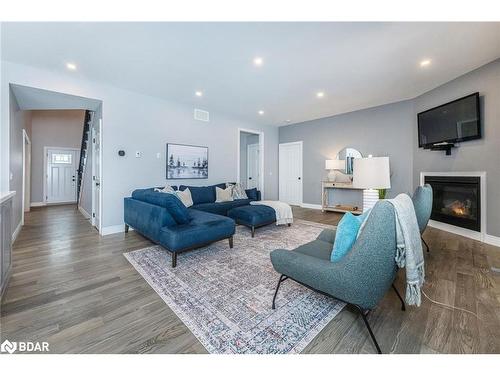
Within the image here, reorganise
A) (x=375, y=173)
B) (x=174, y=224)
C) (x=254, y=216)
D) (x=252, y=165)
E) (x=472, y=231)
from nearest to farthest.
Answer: (x=375, y=173) < (x=174, y=224) < (x=472, y=231) < (x=254, y=216) < (x=252, y=165)

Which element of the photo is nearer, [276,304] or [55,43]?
[276,304]

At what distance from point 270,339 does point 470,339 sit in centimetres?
127

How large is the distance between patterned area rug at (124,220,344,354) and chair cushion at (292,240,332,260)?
39 centimetres

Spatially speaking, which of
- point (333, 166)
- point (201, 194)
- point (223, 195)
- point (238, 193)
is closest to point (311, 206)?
point (333, 166)

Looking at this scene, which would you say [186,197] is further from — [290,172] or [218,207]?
[290,172]

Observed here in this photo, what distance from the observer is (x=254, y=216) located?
11.3ft

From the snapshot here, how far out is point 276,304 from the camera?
169 centimetres

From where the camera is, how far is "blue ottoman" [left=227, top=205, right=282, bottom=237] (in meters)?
3.45

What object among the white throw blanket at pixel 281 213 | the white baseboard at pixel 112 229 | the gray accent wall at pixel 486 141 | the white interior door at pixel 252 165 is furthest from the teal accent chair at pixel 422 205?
the white interior door at pixel 252 165

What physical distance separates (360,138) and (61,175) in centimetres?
927
